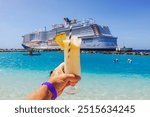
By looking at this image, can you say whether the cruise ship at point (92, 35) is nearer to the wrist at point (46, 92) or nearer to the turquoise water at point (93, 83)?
the turquoise water at point (93, 83)

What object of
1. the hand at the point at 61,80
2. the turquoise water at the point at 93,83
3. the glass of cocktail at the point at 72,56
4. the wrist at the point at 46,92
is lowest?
the turquoise water at the point at 93,83

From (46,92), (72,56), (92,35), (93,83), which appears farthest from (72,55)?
(92,35)

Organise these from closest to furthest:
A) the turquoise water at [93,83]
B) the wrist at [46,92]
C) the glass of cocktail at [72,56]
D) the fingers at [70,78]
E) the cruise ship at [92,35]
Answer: the wrist at [46,92], the fingers at [70,78], the glass of cocktail at [72,56], the turquoise water at [93,83], the cruise ship at [92,35]

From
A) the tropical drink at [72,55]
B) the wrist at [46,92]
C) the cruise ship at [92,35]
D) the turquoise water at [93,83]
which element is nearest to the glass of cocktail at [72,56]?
the tropical drink at [72,55]

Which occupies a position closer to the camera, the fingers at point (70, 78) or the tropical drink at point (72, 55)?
the fingers at point (70, 78)

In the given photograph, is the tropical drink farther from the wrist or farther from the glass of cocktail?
the wrist

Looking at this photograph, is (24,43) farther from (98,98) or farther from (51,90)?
(51,90)

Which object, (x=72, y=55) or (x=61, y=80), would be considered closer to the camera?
(x=61, y=80)

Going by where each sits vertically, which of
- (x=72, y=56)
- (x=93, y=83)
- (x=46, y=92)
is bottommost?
(x=93, y=83)

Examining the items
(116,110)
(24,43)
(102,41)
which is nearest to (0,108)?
(116,110)

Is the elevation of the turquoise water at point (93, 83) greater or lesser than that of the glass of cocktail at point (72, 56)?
lesser

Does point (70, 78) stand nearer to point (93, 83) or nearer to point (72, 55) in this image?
point (72, 55)
